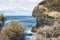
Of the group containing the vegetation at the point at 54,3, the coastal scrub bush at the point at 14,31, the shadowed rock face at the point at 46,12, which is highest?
the vegetation at the point at 54,3

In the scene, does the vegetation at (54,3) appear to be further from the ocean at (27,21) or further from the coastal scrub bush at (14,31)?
the coastal scrub bush at (14,31)

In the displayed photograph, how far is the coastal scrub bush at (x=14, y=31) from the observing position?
404 cm

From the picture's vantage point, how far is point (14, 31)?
4.05m

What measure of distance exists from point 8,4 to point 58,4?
3.82 ft

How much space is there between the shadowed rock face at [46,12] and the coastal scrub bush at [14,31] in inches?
20.2

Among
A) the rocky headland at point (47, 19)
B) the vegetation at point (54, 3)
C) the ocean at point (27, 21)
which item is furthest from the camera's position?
the vegetation at point (54, 3)

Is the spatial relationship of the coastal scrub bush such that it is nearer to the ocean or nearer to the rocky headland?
the ocean

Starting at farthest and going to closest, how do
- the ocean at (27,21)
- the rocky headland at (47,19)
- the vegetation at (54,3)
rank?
the vegetation at (54,3), the ocean at (27,21), the rocky headland at (47,19)

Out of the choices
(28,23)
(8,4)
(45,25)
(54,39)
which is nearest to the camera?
(54,39)

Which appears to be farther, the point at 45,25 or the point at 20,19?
the point at 20,19

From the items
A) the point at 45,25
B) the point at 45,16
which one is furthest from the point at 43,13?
the point at 45,25

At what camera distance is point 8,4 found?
16.0 feet

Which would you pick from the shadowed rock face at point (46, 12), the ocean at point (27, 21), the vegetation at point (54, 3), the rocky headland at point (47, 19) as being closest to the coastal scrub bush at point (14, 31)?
the ocean at point (27, 21)

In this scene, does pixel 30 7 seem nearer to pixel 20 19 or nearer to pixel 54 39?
pixel 20 19
